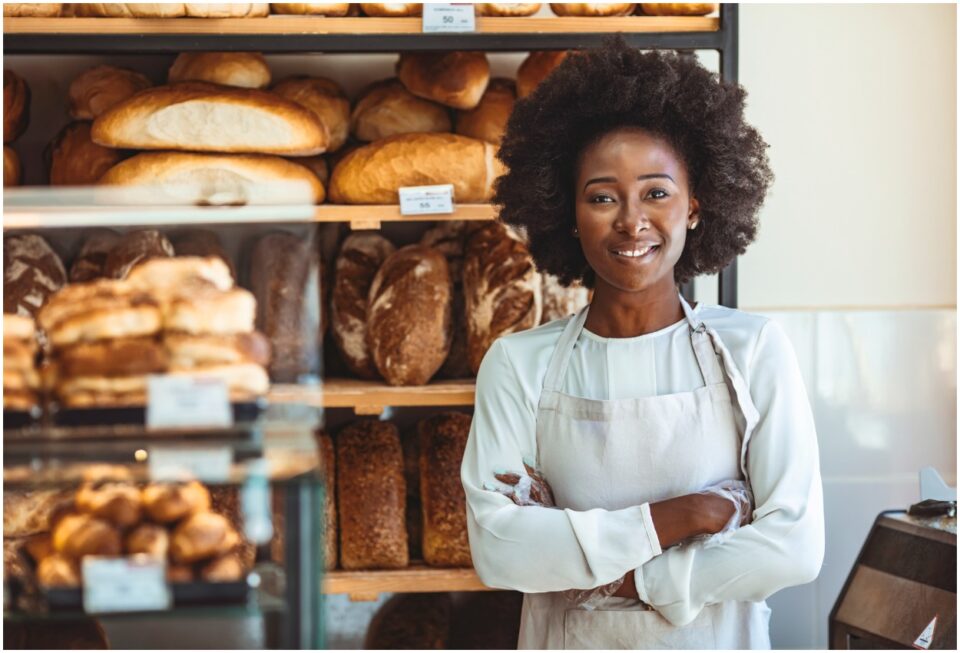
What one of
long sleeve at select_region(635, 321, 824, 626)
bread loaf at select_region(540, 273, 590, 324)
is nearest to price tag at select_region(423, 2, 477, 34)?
bread loaf at select_region(540, 273, 590, 324)

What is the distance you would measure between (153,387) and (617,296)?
0.65m

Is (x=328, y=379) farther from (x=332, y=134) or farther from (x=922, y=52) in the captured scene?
(x=922, y=52)

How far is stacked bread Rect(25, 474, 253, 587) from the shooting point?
1124mm

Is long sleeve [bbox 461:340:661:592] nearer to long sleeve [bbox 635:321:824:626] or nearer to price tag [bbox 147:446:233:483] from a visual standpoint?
long sleeve [bbox 635:321:824:626]

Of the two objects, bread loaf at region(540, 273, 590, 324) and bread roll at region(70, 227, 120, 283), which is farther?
bread loaf at region(540, 273, 590, 324)

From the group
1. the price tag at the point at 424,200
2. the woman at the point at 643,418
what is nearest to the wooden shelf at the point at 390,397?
the price tag at the point at 424,200

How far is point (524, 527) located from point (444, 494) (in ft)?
3.57

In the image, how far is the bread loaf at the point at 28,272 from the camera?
130cm

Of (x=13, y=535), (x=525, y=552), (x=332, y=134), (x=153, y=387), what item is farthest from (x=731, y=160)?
(x=332, y=134)

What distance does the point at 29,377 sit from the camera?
116 centimetres

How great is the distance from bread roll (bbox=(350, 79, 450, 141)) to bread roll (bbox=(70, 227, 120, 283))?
1.10 metres

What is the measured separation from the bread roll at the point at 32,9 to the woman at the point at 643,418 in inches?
51.1

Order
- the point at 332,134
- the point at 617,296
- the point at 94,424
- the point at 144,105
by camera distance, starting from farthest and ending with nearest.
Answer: the point at 332,134 < the point at 144,105 < the point at 617,296 < the point at 94,424

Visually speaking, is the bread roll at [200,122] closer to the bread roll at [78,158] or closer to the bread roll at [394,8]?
the bread roll at [78,158]
